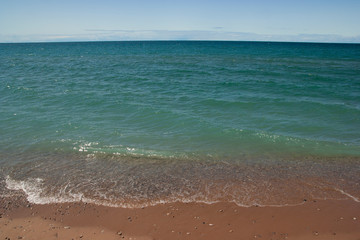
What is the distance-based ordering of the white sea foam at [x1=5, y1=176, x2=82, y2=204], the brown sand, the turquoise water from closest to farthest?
1. the brown sand
2. the white sea foam at [x1=5, y1=176, x2=82, y2=204]
3. the turquoise water

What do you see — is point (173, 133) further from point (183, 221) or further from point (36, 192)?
point (36, 192)

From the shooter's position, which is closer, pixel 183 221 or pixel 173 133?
pixel 183 221

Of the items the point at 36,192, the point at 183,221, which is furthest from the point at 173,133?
the point at 36,192

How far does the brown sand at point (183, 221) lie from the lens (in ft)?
22.8

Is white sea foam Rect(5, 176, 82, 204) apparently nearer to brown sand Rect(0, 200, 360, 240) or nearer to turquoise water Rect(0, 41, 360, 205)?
turquoise water Rect(0, 41, 360, 205)

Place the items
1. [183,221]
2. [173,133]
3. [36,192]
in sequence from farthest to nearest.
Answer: [173,133] < [36,192] < [183,221]

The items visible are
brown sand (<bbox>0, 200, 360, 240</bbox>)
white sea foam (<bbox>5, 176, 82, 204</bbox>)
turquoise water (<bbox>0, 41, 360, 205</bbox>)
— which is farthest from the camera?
turquoise water (<bbox>0, 41, 360, 205</bbox>)

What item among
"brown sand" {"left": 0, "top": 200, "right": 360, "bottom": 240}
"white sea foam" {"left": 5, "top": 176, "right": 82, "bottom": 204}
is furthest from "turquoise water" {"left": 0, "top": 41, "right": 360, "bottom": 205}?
"brown sand" {"left": 0, "top": 200, "right": 360, "bottom": 240}

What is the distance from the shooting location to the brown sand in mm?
6945

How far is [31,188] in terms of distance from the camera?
9070 mm

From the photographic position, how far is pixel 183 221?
293 inches

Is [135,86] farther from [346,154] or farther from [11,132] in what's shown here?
[346,154]

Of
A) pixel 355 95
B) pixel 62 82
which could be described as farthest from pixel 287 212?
pixel 62 82

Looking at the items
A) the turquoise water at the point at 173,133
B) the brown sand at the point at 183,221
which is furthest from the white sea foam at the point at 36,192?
the brown sand at the point at 183,221
